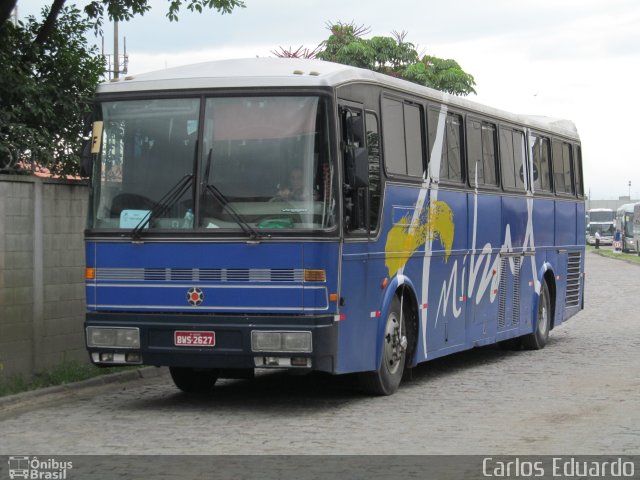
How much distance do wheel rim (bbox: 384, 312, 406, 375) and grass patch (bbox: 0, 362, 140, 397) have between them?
126 inches

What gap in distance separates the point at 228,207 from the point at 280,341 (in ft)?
4.17

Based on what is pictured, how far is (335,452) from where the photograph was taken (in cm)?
934

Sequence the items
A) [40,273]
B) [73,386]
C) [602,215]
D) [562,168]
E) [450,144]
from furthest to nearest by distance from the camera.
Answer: [602,215], [562,168], [450,144], [40,273], [73,386]

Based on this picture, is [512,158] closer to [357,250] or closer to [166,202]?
[357,250]

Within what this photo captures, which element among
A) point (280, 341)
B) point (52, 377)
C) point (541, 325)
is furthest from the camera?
point (541, 325)

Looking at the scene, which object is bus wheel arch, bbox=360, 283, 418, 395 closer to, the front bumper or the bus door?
the bus door

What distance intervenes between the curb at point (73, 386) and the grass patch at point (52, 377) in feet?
0.37

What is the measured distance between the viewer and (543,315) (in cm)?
1922

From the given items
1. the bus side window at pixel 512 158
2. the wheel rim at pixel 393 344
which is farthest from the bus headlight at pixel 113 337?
the bus side window at pixel 512 158

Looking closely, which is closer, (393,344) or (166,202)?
(166,202)

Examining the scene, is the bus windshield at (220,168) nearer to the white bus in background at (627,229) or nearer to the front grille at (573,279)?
the front grille at (573,279)

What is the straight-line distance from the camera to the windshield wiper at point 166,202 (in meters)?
11.5

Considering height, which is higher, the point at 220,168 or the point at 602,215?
the point at 602,215

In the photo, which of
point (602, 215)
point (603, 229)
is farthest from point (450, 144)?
point (602, 215)
